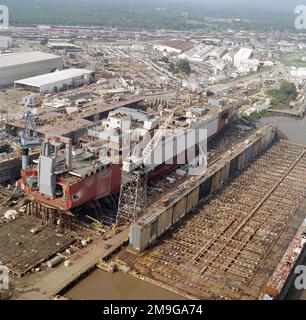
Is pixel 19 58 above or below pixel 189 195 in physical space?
above

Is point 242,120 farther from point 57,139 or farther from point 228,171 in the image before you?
point 57,139

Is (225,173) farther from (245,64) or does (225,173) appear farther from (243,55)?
(243,55)

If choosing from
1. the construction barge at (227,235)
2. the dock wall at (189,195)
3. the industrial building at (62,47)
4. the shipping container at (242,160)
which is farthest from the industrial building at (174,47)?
the construction barge at (227,235)

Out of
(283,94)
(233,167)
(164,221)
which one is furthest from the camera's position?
(283,94)

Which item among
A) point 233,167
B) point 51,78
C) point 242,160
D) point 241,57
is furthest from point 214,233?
point 241,57

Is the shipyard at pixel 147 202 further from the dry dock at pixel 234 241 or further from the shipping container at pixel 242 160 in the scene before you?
the shipping container at pixel 242 160

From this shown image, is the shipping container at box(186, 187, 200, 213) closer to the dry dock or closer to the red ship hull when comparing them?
the dry dock
